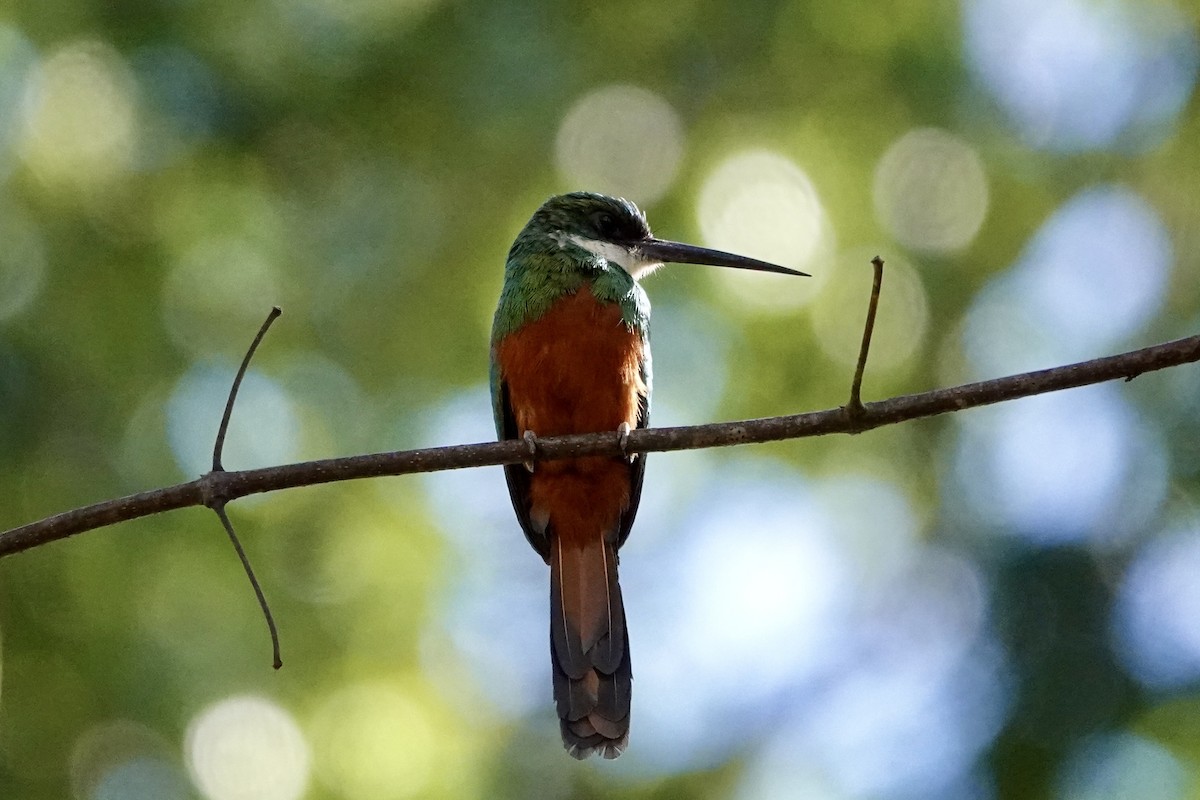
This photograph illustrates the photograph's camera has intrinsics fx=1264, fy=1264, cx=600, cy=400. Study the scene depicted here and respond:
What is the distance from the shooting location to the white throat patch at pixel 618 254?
4539 millimetres

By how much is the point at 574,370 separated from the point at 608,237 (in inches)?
40.7

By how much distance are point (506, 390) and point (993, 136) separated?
3.22 m

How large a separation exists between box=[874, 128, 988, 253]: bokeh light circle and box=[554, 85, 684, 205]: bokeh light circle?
1.04 meters

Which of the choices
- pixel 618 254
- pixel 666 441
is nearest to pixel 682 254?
pixel 618 254

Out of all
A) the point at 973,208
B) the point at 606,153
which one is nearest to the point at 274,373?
the point at 606,153

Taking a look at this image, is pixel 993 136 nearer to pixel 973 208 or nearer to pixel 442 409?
pixel 973 208

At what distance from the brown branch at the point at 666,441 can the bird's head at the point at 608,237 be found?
1.78m

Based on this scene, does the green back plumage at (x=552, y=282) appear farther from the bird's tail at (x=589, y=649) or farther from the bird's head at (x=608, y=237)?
the bird's tail at (x=589, y=649)

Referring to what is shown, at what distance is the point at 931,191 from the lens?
6047 mm

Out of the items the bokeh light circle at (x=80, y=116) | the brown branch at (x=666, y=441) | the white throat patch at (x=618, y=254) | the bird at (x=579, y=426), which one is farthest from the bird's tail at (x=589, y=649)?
the bokeh light circle at (x=80, y=116)

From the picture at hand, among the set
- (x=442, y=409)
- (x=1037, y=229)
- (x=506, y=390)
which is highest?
(x=1037, y=229)

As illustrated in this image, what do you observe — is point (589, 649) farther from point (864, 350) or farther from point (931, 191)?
point (931, 191)

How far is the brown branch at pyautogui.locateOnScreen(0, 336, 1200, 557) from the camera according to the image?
8.11 feet

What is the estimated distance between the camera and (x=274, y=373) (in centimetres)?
591
